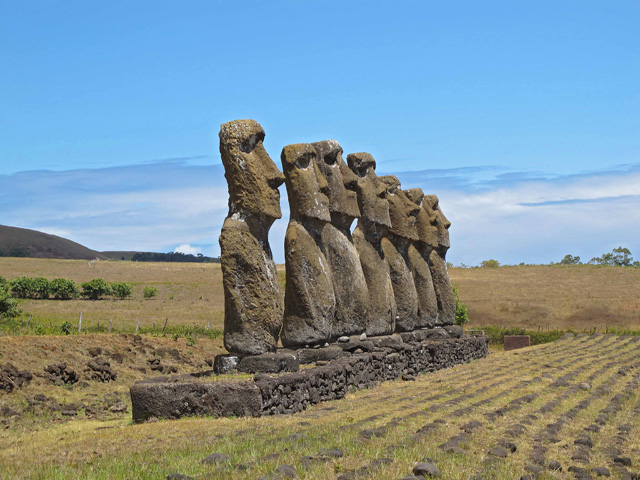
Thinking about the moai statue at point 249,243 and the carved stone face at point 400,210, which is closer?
the moai statue at point 249,243

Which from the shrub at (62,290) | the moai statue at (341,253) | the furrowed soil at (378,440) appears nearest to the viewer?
the furrowed soil at (378,440)

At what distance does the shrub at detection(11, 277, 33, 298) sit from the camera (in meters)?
51.2

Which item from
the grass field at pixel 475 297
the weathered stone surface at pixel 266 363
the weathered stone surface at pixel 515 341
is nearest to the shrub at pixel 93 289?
the grass field at pixel 475 297

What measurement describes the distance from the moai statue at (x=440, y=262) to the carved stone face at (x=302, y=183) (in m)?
9.38

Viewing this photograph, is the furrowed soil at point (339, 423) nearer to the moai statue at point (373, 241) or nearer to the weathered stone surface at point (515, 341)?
the moai statue at point (373, 241)

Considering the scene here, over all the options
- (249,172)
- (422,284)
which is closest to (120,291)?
(422,284)

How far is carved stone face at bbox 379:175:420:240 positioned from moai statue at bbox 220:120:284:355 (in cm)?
834

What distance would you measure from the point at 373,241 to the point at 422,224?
218 inches

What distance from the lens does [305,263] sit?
15.0 metres

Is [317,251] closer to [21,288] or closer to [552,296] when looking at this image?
[21,288]

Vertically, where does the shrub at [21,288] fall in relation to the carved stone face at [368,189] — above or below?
below

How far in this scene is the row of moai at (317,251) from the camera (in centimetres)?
1298

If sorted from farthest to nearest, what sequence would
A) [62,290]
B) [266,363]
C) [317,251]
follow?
1. [62,290]
2. [317,251]
3. [266,363]

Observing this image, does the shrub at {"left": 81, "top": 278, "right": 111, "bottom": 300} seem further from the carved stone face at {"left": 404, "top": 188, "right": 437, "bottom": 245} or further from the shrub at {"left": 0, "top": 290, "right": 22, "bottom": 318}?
the carved stone face at {"left": 404, "top": 188, "right": 437, "bottom": 245}
